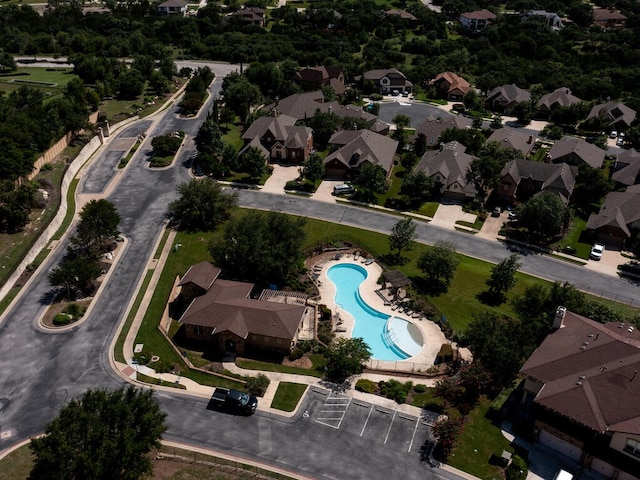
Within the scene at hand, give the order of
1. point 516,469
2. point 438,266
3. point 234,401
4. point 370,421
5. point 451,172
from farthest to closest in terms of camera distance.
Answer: point 451,172, point 438,266, point 234,401, point 370,421, point 516,469

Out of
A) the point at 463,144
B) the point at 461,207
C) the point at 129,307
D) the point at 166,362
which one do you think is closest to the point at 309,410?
the point at 166,362

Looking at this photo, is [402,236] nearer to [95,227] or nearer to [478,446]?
[478,446]

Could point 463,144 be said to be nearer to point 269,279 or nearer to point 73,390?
point 269,279

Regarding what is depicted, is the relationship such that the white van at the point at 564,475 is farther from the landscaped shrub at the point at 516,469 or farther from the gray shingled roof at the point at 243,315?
the gray shingled roof at the point at 243,315

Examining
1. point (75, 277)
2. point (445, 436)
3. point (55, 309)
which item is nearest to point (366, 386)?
point (445, 436)

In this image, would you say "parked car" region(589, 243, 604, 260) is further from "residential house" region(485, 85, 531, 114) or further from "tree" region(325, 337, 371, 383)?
"residential house" region(485, 85, 531, 114)

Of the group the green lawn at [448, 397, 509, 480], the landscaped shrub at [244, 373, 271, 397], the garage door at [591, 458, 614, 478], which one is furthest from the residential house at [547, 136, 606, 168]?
the landscaped shrub at [244, 373, 271, 397]

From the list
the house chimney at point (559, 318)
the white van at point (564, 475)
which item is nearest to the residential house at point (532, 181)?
the house chimney at point (559, 318)
